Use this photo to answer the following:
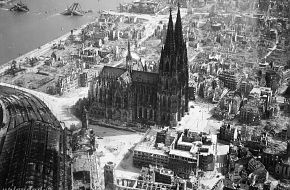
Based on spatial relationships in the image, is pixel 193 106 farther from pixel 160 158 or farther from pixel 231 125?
pixel 160 158

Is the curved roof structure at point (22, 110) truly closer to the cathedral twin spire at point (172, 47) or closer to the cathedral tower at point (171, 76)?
the cathedral tower at point (171, 76)

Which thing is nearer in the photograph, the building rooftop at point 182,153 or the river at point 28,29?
the building rooftop at point 182,153

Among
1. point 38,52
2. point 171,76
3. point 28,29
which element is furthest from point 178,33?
point 28,29

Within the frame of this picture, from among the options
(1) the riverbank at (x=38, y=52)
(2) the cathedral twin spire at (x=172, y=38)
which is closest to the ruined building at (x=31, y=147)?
(2) the cathedral twin spire at (x=172, y=38)

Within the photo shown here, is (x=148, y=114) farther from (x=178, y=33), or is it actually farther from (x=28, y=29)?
(x=28, y=29)

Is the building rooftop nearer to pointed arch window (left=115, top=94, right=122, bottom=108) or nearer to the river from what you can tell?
pointed arch window (left=115, top=94, right=122, bottom=108)

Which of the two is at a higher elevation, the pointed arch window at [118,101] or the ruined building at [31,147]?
the pointed arch window at [118,101]
